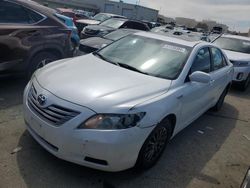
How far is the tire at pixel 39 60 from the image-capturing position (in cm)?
564

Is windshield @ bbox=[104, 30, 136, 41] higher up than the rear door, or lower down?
lower down

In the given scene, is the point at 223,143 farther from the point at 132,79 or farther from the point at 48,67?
the point at 48,67

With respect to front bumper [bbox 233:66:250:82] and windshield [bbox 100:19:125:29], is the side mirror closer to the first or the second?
front bumper [bbox 233:66:250:82]

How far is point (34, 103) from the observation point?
3.31 metres

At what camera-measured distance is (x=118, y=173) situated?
3387 millimetres

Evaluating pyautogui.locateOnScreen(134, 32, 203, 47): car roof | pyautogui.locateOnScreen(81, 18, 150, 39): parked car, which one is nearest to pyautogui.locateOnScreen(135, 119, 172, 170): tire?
pyautogui.locateOnScreen(134, 32, 203, 47): car roof

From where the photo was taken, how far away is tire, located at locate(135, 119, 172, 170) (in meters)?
3.26

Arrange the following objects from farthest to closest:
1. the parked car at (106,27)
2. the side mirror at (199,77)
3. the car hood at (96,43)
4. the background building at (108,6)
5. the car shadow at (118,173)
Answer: the background building at (108,6) → the parked car at (106,27) → the car hood at (96,43) → the side mirror at (199,77) → the car shadow at (118,173)

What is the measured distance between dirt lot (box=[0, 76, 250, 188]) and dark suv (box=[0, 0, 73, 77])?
0.59m

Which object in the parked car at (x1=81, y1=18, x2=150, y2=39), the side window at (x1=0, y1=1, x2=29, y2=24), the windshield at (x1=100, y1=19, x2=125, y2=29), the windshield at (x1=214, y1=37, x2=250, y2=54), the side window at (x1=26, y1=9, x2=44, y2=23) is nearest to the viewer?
the side window at (x1=0, y1=1, x2=29, y2=24)

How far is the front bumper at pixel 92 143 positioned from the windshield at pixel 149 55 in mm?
1178

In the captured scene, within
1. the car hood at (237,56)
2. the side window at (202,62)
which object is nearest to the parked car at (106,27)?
the car hood at (237,56)

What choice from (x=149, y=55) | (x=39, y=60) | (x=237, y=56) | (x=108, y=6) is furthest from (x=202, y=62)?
(x=108, y=6)

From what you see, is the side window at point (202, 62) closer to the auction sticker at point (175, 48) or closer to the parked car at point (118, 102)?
the parked car at point (118, 102)
